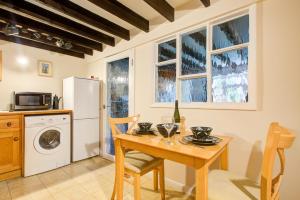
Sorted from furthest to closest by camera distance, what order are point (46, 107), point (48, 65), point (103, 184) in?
point (48, 65) < point (46, 107) < point (103, 184)

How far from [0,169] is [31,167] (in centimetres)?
36

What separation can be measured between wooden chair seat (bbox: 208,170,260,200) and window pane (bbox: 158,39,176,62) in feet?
5.46

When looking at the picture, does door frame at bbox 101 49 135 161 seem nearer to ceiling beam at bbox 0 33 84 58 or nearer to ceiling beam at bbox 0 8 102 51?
ceiling beam at bbox 0 8 102 51

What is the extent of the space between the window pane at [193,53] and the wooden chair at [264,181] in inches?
45.8

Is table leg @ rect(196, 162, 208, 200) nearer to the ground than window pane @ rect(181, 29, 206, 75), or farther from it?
nearer to the ground

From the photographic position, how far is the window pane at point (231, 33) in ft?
5.68

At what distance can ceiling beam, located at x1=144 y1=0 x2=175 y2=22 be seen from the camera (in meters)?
1.89

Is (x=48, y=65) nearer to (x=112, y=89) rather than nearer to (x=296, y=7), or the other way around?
(x=112, y=89)

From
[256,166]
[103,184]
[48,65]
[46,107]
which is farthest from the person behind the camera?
[48,65]

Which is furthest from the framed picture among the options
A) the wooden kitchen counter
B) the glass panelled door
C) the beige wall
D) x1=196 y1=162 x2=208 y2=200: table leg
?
x1=196 y1=162 x2=208 y2=200: table leg

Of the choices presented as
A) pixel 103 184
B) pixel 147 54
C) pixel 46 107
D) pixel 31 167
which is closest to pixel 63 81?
pixel 46 107

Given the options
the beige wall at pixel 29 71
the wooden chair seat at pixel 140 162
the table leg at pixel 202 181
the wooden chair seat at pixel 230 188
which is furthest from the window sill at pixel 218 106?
the beige wall at pixel 29 71

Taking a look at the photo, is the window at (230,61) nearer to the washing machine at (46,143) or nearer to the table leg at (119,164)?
the table leg at (119,164)

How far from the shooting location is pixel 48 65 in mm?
3330
